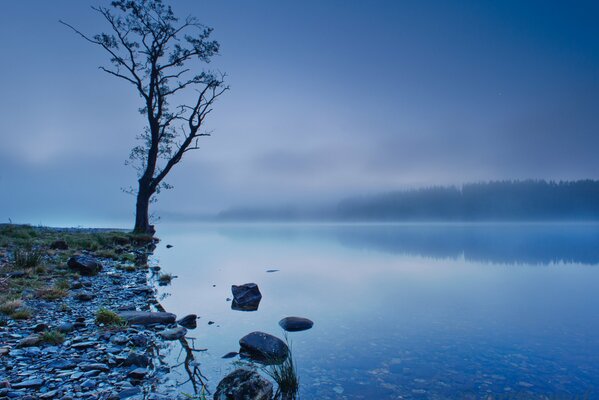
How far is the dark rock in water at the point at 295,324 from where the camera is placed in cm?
922

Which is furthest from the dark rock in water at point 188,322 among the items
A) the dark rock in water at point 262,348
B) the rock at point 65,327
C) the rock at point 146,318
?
the rock at point 65,327

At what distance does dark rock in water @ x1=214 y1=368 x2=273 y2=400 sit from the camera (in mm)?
4516

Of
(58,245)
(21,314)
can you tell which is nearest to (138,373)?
(21,314)

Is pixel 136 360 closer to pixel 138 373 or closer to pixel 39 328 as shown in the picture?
pixel 138 373

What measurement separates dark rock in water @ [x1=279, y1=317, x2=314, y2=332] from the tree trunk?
67.0 ft

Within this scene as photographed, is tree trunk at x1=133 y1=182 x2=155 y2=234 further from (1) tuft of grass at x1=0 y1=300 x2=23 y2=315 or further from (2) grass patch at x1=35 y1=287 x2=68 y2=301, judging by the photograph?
(1) tuft of grass at x1=0 y1=300 x2=23 y2=315

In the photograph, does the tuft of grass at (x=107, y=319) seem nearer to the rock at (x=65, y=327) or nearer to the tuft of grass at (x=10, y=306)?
the rock at (x=65, y=327)

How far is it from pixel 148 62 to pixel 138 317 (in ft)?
80.1

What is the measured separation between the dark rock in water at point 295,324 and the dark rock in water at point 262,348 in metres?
2.14

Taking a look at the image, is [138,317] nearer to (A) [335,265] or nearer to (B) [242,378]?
(B) [242,378]

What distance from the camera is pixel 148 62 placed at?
2538 cm

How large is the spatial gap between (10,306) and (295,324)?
7.16 metres

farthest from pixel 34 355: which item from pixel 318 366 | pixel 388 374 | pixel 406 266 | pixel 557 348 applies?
pixel 406 266

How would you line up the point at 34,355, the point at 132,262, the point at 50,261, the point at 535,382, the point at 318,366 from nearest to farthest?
1. the point at 34,355
2. the point at 535,382
3. the point at 318,366
4. the point at 50,261
5. the point at 132,262
